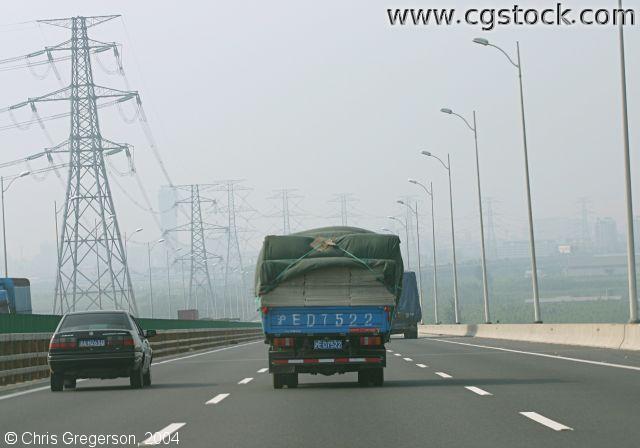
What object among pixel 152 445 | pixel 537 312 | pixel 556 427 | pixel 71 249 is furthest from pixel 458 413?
pixel 71 249

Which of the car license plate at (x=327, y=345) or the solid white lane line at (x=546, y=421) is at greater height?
the car license plate at (x=327, y=345)

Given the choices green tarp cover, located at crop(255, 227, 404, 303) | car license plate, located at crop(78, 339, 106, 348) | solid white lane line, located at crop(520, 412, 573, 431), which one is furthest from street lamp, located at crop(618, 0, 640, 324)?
solid white lane line, located at crop(520, 412, 573, 431)

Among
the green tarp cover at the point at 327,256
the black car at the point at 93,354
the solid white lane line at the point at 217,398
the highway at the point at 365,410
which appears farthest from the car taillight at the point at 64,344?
the solid white lane line at the point at 217,398

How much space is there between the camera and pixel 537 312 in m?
45.5

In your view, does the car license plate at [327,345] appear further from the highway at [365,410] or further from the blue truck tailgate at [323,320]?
the highway at [365,410]

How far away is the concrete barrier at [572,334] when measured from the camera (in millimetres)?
31067

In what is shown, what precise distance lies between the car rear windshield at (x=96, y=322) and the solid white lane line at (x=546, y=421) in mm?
9534

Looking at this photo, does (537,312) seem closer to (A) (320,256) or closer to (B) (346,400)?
(A) (320,256)

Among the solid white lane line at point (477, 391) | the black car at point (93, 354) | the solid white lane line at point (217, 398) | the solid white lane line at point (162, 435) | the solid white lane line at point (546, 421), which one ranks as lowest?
the solid white lane line at point (477, 391)

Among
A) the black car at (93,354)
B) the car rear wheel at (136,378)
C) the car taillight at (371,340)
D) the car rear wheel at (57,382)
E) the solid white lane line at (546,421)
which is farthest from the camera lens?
the car rear wheel at (136,378)

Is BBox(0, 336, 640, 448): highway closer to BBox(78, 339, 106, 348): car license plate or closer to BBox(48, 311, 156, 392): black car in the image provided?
BBox(48, 311, 156, 392): black car

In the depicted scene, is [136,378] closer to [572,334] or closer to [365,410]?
[365,410]

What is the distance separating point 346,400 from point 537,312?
3060 cm

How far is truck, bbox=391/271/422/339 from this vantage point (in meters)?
57.3
